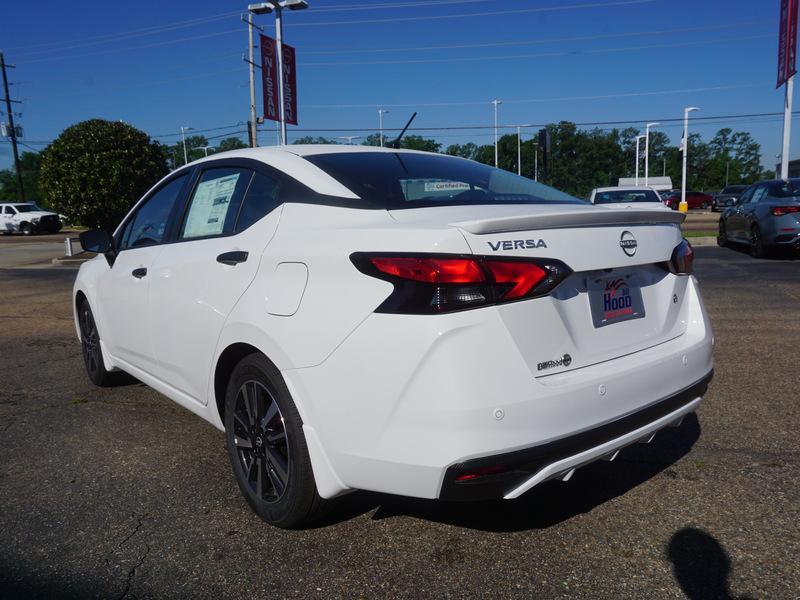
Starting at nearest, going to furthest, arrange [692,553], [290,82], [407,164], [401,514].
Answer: [692,553]
[401,514]
[407,164]
[290,82]

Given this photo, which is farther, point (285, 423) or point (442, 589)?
point (285, 423)

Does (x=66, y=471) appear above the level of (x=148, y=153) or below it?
below

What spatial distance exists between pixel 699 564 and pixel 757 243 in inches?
465

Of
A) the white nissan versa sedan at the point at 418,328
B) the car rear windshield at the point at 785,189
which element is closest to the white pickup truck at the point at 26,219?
the car rear windshield at the point at 785,189

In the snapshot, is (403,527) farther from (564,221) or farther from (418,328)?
(564,221)

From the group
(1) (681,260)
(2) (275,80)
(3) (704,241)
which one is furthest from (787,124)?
(1) (681,260)

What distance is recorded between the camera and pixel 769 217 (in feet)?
39.4

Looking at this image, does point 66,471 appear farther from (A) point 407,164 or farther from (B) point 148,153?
(B) point 148,153

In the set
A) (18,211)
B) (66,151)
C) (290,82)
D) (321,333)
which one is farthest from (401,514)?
(18,211)

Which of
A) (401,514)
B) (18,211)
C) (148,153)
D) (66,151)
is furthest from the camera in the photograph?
(18,211)

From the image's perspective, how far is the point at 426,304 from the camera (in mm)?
2146

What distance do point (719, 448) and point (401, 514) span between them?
6.02ft

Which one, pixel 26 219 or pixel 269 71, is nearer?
pixel 269 71

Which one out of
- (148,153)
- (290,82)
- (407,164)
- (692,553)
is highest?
(290,82)
